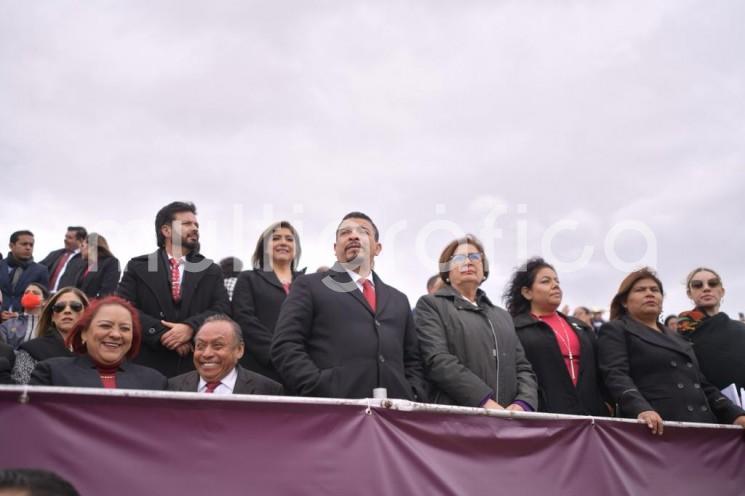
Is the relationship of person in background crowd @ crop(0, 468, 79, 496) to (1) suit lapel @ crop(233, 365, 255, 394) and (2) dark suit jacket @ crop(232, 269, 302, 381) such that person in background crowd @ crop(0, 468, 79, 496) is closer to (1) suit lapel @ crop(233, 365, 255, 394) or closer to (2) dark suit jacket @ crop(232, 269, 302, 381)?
(1) suit lapel @ crop(233, 365, 255, 394)

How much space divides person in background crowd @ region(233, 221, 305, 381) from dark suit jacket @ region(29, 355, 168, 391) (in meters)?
1.16

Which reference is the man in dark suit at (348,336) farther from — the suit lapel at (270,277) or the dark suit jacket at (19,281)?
the dark suit jacket at (19,281)

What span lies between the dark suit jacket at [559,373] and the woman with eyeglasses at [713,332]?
1234 mm

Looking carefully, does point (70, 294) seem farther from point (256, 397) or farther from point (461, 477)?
point (461, 477)

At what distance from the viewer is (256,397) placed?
329cm

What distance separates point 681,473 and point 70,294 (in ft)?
15.3

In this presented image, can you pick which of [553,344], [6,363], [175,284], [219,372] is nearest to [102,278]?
[175,284]

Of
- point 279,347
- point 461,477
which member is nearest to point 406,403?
point 461,477

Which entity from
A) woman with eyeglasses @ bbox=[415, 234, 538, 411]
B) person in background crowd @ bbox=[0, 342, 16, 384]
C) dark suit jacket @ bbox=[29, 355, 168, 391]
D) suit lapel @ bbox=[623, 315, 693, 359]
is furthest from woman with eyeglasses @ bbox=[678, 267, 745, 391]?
person in background crowd @ bbox=[0, 342, 16, 384]

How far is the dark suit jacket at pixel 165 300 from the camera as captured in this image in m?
5.51

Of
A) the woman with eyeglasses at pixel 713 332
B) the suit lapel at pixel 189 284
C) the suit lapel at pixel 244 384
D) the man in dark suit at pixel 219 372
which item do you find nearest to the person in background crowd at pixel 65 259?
the suit lapel at pixel 189 284

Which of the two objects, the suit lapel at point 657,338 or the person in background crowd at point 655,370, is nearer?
the person in background crowd at point 655,370

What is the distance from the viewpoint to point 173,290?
19.1 ft

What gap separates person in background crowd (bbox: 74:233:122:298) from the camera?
8594 mm
